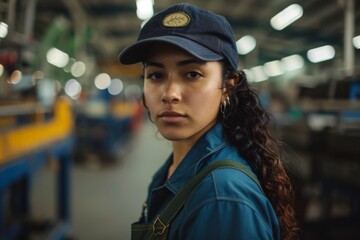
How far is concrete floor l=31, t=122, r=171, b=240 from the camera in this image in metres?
3.74

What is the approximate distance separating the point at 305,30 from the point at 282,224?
4.83 m

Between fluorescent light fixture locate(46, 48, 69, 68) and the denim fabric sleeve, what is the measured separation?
2.90 m

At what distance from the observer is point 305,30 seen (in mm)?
5203

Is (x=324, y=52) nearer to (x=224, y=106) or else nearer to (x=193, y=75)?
(x=224, y=106)

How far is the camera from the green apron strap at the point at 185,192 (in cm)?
85

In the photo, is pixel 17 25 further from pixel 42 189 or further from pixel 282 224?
pixel 42 189

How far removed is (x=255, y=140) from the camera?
3.48ft

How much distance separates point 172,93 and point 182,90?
0.03m

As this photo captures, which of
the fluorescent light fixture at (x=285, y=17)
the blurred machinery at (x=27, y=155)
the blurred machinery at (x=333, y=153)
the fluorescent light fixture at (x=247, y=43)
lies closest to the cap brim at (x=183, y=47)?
the blurred machinery at (x=333, y=153)

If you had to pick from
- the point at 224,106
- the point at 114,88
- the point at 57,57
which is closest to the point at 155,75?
the point at 224,106

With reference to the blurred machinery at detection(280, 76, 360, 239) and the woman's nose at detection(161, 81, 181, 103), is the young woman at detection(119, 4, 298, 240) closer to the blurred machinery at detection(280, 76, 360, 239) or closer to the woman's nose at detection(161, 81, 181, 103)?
the woman's nose at detection(161, 81, 181, 103)

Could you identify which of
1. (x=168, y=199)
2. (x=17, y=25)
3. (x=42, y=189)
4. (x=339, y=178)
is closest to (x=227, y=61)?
(x=168, y=199)

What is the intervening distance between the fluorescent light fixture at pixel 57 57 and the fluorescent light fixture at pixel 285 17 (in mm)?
3416

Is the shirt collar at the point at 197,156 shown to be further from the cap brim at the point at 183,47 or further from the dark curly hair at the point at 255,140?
the cap brim at the point at 183,47
